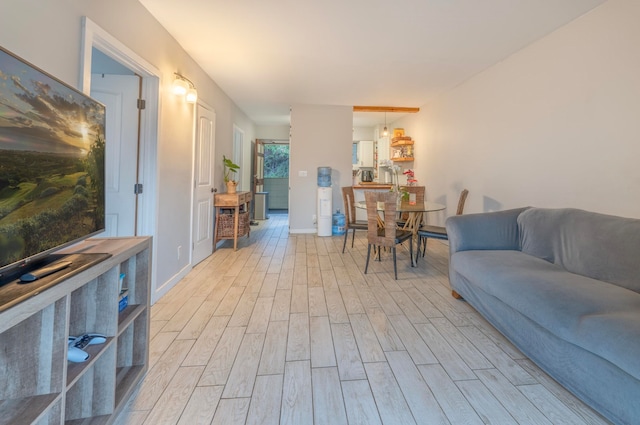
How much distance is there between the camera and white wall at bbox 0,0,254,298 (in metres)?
1.30

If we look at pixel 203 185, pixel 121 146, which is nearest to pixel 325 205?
pixel 203 185

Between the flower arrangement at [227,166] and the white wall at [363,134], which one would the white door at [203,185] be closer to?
the flower arrangement at [227,166]

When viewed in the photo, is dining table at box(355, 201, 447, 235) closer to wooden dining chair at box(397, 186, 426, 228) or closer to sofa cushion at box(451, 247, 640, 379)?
wooden dining chair at box(397, 186, 426, 228)

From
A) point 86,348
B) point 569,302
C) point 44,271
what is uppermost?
point 44,271

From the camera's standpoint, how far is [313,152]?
219 inches

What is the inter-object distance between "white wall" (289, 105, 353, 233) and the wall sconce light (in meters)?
2.54

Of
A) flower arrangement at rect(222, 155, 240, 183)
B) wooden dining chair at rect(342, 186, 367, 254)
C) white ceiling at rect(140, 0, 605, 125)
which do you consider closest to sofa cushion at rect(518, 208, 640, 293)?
white ceiling at rect(140, 0, 605, 125)

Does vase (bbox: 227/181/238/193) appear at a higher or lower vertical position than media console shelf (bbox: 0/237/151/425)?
higher

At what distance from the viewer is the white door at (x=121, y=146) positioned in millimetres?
2451

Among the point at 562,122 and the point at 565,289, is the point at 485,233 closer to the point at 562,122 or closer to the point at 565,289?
the point at 565,289

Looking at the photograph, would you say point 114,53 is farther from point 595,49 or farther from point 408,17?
point 595,49

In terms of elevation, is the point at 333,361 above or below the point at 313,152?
below

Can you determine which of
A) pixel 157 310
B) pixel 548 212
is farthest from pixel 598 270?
pixel 157 310

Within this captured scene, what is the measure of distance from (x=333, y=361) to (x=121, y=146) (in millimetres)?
2476
